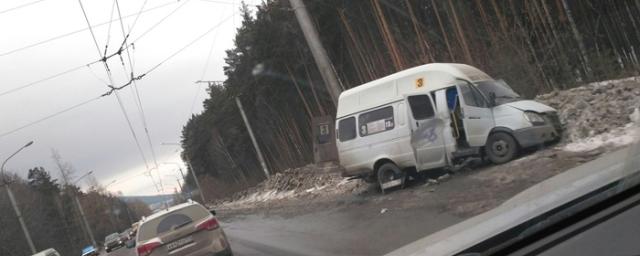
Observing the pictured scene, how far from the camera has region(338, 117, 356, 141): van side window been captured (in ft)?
47.2

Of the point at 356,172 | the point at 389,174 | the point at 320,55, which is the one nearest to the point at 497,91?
the point at 389,174

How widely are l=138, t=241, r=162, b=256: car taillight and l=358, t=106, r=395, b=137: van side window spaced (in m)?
5.77

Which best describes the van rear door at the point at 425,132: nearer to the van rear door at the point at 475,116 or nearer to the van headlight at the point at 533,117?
the van rear door at the point at 475,116

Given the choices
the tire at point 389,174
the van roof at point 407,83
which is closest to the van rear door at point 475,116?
the van roof at point 407,83

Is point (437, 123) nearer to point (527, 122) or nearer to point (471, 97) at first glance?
point (471, 97)

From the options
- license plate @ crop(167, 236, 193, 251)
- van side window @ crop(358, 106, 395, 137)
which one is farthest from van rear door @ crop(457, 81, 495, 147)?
license plate @ crop(167, 236, 193, 251)

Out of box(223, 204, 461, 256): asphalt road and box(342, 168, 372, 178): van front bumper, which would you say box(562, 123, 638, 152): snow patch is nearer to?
box(223, 204, 461, 256): asphalt road

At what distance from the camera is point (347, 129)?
47.6 ft

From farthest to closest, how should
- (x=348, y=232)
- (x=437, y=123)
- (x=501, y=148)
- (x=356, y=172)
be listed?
(x=356, y=172) < (x=437, y=123) < (x=501, y=148) < (x=348, y=232)

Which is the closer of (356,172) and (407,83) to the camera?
(407,83)

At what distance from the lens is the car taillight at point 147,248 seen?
10073mm

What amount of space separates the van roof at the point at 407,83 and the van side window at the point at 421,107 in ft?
0.57

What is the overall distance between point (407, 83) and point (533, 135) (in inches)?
115

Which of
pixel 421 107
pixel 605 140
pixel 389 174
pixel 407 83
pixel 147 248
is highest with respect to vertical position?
pixel 407 83
